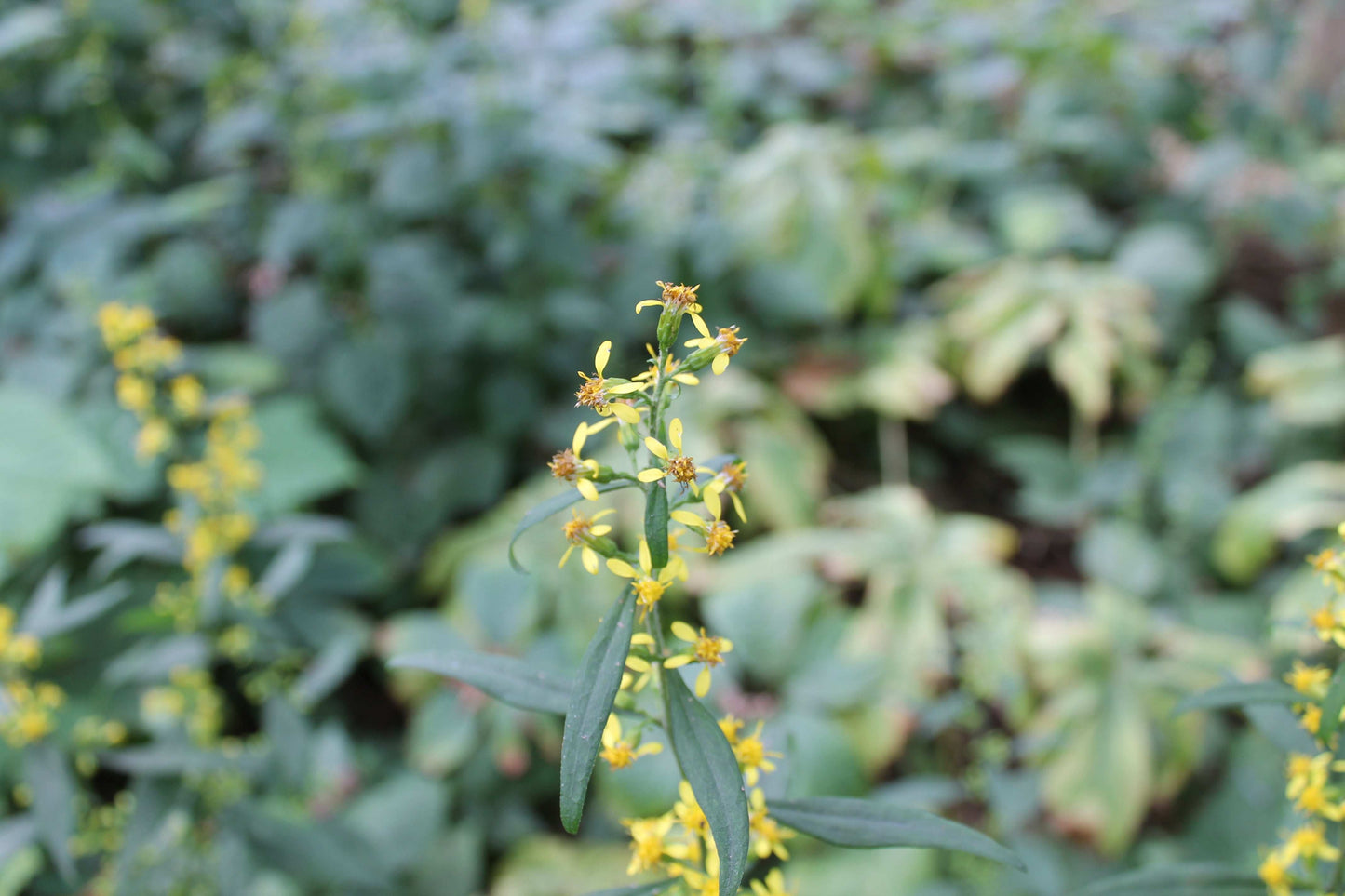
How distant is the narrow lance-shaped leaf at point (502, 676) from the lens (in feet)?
2.82

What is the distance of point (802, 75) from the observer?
3.87m

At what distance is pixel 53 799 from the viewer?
1381mm

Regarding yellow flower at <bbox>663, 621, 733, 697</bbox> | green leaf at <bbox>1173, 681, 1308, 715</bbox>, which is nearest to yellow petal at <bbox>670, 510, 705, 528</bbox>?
yellow flower at <bbox>663, 621, 733, 697</bbox>

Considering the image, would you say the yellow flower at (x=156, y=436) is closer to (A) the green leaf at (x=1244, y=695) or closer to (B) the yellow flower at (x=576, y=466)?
(B) the yellow flower at (x=576, y=466)

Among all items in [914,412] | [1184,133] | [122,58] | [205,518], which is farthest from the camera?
[1184,133]

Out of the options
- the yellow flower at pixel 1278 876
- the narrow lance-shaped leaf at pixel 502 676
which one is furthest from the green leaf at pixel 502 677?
the yellow flower at pixel 1278 876

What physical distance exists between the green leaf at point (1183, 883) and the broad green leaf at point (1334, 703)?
26 centimetres

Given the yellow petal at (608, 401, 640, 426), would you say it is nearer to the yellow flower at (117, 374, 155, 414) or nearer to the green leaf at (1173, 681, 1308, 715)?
the green leaf at (1173, 681, 1308, 715)

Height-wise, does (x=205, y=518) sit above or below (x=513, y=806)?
above

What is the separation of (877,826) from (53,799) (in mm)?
1279

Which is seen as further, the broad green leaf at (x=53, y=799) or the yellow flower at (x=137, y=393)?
the yellow flower at (x=137, y=393)

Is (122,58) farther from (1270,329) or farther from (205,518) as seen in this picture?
(1270,329)

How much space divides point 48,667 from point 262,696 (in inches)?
39.8

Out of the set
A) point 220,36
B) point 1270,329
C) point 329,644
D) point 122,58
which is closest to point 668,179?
point 220,36
